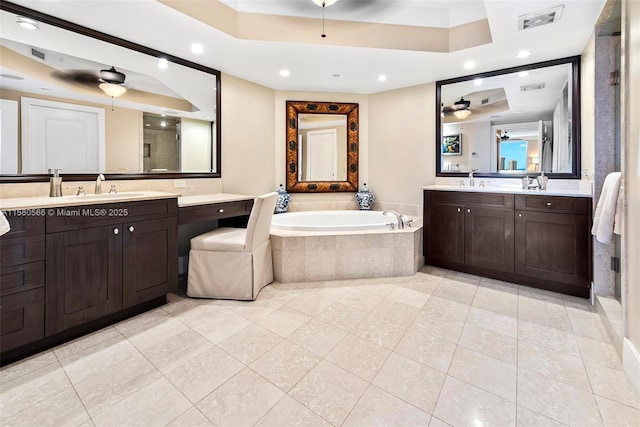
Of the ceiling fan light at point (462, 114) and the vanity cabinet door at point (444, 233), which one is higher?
the ceiling fan light at point (462, 114)

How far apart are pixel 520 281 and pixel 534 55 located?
219 cm

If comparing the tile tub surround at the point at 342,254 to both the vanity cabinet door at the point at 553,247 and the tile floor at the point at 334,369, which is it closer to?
the tile floor at the point at 334,369

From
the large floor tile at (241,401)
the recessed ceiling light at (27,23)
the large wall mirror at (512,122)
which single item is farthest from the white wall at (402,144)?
the recessed ceiling light at (27,23)

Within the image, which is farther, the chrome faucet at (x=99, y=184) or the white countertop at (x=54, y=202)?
the chrome faucet at (x=99, y=184)

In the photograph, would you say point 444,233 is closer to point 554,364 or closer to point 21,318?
point 554,364

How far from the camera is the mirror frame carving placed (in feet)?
13.5

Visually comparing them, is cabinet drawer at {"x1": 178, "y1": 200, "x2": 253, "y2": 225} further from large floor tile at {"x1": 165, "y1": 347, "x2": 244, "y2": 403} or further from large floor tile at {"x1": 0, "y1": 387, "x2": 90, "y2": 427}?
large floor tile at {"x1": 0, "y1": 387, "x2": 90, "y2": 427}

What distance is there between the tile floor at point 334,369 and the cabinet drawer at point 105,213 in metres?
0.75

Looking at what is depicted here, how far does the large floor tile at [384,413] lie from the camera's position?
4.23 feet

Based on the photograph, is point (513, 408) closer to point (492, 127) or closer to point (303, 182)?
point (492, 127)

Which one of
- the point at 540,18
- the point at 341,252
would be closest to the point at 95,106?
the point at 341,252

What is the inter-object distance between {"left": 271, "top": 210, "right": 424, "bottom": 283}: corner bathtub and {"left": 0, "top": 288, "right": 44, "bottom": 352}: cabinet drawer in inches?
68.2

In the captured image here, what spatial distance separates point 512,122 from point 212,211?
3279 mm

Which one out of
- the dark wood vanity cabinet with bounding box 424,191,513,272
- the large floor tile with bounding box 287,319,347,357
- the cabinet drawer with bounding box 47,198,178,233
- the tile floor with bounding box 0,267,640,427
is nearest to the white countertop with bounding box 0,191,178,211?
the cabinet drawer with bounding box 47,198,178,233
